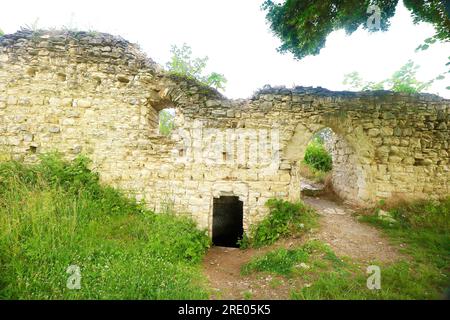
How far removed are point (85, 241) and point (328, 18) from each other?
24.3 feet

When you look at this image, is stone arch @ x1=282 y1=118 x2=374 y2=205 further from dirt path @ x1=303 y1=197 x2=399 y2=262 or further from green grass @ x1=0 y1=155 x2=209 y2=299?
green grass @ x1=0 y1=155 x2=209 y2=299

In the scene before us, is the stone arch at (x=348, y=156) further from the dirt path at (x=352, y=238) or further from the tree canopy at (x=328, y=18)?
the tree canopy at (x=328, y=18)

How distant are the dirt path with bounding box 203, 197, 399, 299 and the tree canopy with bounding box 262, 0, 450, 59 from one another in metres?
4.66

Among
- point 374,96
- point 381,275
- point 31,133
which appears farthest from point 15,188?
point 374,96

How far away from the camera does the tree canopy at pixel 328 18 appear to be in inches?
195

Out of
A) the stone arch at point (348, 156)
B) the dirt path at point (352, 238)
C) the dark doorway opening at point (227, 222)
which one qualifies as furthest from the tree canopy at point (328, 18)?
the dark doorway opening at point (227, 222)

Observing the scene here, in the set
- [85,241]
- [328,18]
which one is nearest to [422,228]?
[328,18]

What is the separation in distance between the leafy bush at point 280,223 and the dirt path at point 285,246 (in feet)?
0.69

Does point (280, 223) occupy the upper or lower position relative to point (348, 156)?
lower

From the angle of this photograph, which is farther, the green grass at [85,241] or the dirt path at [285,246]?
the dirt path at [285,246]

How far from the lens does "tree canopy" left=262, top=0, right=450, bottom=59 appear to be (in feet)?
16.2

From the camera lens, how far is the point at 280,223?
17.0 feet

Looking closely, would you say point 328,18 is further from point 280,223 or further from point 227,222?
point 227,222
